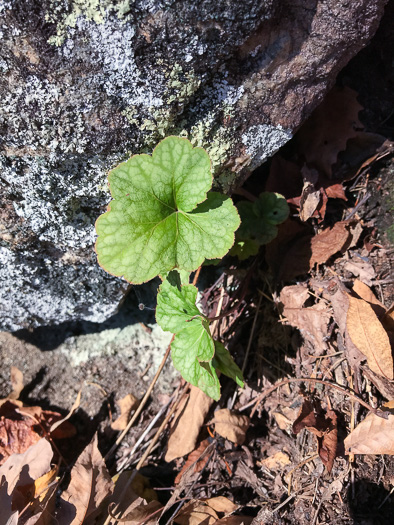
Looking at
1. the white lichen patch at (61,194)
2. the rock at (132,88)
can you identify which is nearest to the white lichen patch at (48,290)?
the rock at (132,88)

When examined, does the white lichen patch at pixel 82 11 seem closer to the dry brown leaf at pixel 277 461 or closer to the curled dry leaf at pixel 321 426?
the curled dry leaf at pixel 321 426

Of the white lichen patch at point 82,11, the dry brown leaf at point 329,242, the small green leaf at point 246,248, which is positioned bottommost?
the dry brown leaf at point 329,242

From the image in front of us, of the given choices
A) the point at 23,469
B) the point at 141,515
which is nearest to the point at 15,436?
the point at 23,469

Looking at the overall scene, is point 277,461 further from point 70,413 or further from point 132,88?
point 132,88

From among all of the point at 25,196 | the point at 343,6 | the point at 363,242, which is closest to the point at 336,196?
the point at 363,242

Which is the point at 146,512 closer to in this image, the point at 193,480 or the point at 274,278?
the point at 193,480

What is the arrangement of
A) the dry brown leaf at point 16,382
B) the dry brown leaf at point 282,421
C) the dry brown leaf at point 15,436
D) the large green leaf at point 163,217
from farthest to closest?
the dry brown leaf at point 16,382, the dry brown leaf at point 15,436, the dry brown leaf at point 282,421, the large green leaf at point 163,217

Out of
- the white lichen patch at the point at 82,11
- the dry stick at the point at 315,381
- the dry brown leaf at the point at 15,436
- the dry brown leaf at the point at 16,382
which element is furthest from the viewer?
the dry brown leaf at the point at 16,382
